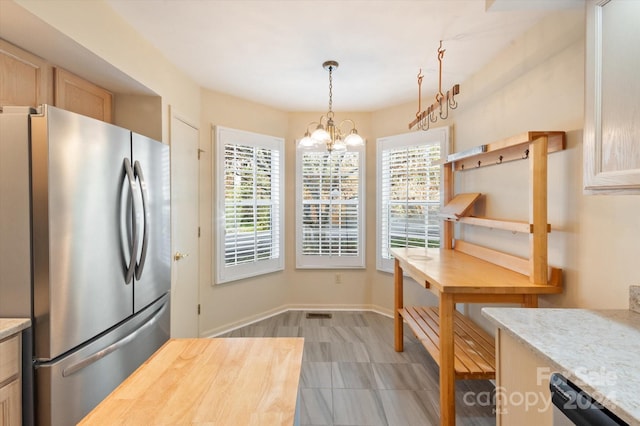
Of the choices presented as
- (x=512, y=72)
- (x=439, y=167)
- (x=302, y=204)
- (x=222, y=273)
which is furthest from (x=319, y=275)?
(x=512, y=72)

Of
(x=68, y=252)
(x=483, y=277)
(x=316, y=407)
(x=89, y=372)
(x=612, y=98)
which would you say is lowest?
(x=316, y=407)

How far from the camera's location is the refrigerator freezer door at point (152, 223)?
6.00ft

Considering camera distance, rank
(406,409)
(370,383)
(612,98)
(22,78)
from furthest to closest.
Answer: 1. (370,383)
2. (406,409)
3. (22,78)
4. (612,98)

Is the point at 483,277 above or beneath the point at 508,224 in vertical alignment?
beneath

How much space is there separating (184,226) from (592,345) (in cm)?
280

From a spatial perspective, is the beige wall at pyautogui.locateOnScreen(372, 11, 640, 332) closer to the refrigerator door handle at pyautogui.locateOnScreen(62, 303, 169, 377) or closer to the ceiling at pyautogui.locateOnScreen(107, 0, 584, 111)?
the ceiling at pyautogui.locateOnScreen(107, 0, 584, 111)

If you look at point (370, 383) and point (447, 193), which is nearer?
point (370, 383)

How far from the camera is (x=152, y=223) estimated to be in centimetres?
199

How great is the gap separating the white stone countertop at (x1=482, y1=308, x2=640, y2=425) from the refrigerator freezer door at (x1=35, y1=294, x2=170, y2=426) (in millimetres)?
1801

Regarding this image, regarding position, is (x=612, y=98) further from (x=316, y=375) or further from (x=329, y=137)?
(x=316, y=375)

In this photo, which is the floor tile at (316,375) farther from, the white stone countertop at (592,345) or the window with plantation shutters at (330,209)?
the white stone countertop at (592,345)

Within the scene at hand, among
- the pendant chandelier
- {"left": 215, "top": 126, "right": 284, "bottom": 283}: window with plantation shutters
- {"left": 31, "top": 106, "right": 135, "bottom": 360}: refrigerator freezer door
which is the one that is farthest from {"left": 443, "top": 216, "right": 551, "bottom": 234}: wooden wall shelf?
{"left": 31, "top": 106, "right": 135, "bottom": 360}: refrigerator freezer door

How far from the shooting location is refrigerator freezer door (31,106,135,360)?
4.21 feet

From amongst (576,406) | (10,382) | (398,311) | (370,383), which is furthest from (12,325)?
(398,311)
